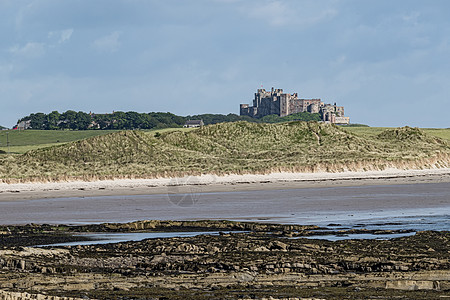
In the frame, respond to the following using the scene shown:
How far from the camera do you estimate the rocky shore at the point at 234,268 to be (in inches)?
423

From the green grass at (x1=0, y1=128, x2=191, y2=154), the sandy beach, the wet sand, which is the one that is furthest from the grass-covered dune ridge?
the green grass at (x1=0, y1=128, x2=191, y2=154)

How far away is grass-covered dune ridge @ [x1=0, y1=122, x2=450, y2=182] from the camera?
6281cm

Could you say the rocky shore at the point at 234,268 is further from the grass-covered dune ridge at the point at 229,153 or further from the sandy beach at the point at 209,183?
the grass-covered dune ridge at the point at 229,153

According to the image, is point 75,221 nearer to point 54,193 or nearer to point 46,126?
point 54,193

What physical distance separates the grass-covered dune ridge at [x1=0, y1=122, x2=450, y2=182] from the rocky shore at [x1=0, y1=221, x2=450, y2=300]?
41408 millimetres

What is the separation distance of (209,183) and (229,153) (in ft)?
72.7

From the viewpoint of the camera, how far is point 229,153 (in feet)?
260

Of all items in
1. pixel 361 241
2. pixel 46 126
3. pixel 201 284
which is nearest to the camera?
pixel 201 284

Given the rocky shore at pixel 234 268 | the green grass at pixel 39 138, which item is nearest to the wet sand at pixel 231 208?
the rocky shore at pixel 234 268

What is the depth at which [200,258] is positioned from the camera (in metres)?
14.3

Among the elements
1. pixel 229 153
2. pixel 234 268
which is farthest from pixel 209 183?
pixel 234 268

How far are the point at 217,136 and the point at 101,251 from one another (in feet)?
240

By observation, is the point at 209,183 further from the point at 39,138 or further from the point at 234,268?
the point at 39,138

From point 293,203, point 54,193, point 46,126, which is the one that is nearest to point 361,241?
point 293,203
